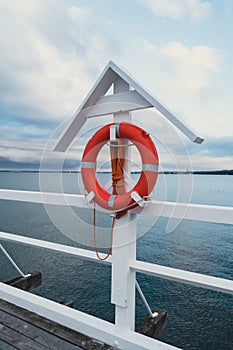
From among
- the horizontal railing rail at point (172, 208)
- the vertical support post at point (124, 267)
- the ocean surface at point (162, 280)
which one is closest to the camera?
the horizontal railing rail at point (172, 208)

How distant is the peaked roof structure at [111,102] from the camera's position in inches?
48.0

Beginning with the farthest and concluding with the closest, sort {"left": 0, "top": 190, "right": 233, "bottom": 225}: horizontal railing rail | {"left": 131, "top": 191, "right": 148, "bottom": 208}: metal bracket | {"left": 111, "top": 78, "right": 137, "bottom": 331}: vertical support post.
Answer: {"left": 111, "top": 78, "right": 137, "bottom": 331}: vertical support post → {"left": 131, "top": 191, "right": 148, "bottom": 208}: metal bracket → {"left": 0, "top": 190, "right": 233, "bottom": 225}: horizontal railing rail

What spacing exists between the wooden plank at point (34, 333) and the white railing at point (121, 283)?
108 mm

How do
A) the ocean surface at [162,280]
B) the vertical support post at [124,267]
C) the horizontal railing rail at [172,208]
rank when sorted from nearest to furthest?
the horizontal railing rail at [172,208] → the vertical support post at [124,267] → the ocean surface at [162,280]

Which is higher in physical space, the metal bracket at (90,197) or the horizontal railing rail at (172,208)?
the metal bracket at (90,197)

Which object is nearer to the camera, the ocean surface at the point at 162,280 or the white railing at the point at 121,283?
the white railing at the point at 121,283

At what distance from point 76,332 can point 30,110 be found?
23.9 ft

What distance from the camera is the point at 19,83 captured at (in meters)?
7.24

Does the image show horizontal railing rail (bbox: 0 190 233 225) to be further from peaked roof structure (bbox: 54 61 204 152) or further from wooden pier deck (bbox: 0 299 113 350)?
wooden pier deck (bbox: 0 299 113 350)

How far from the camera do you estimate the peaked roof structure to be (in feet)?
4.00

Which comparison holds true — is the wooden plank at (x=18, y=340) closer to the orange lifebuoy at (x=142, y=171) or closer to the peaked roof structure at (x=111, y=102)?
the orange lifebuoy at (x=142, y=171)

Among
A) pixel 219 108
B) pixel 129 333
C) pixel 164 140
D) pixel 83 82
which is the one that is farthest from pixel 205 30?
pixel 129 333

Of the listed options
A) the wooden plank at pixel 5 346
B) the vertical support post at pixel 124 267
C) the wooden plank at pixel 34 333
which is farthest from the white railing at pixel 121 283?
the wooden plank at pixel 5 346

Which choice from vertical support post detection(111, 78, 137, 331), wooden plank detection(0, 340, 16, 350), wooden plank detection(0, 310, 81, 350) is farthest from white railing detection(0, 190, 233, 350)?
wooden plank detection(0, 340, 16, 350)
